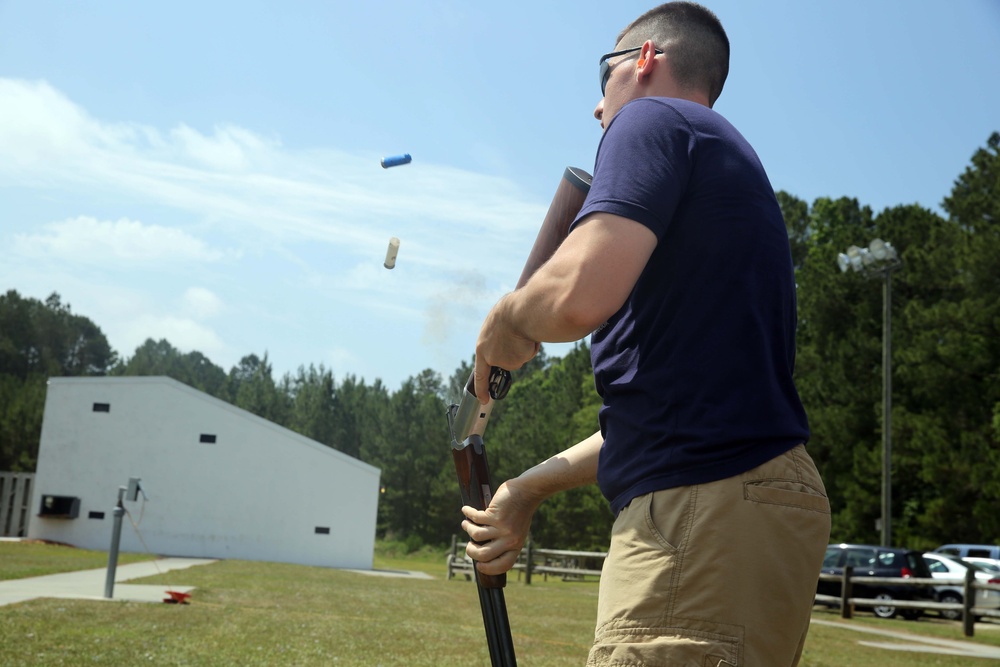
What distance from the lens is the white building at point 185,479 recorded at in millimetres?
41594

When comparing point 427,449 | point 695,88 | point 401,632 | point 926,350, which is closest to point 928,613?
point 926,350

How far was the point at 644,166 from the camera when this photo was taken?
1.80 m

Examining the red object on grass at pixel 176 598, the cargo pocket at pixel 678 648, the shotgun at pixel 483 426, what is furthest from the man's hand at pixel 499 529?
the red object on grass at pixel 176 598

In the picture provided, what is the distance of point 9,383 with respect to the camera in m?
75.1

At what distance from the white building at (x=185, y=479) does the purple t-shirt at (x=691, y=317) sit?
138 feet

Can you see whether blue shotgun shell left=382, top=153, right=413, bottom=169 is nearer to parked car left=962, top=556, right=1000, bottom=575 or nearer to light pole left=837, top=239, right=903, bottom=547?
light pole left=837, top=239, right=903, bottom=547

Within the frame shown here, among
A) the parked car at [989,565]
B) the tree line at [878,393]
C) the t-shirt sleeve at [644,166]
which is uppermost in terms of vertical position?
the tree line at [878,393]

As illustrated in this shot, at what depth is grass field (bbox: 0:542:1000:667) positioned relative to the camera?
8094 millimetres

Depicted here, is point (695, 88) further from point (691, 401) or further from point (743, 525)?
point (743, 525)

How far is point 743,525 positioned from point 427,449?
74.9 meters

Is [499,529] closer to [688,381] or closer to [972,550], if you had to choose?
[688,381]

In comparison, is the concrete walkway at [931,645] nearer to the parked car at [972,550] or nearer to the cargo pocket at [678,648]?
the cargo pocket at [678,648]

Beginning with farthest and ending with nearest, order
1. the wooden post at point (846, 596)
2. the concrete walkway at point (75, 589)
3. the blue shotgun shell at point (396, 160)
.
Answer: the wooden post at point (846, 596), the concrete walkway at point (75, 589), the blue shotgun shell at point (396, 160)

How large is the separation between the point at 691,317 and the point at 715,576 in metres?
0.46
